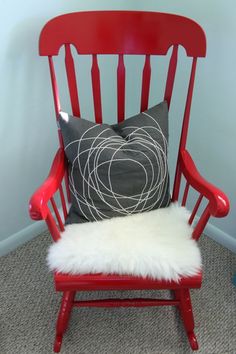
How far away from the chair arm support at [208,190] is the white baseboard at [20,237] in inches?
30.1

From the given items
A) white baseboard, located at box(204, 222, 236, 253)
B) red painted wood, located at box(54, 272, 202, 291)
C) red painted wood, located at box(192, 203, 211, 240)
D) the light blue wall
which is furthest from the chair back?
white baseboard, located at box(204, 222, 236, 253)

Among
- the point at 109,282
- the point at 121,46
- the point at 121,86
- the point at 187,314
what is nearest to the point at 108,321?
the point at 187,314

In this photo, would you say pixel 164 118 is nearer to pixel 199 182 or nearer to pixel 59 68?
pixel 199 182

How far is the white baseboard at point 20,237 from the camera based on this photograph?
150 centimetres

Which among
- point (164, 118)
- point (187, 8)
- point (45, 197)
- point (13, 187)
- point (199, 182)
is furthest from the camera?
point (13, 187)

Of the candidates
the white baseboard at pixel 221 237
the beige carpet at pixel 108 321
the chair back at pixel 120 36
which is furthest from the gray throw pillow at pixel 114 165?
the white baseboard at pixel 221 237

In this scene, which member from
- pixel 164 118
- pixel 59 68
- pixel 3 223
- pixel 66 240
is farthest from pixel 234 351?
pixel 59 68

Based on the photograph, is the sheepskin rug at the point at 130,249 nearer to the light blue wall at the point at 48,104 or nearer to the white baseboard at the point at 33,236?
the light blue wall at the point at 48,104

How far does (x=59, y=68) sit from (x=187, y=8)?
1.68ft

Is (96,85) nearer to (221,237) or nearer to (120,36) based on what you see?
(120,36)

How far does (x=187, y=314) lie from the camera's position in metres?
1.15

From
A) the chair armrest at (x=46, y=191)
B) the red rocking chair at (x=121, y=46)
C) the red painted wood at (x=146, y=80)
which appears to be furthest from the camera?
the red painted wood at (x=146, y=80)

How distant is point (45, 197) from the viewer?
910 millimetres

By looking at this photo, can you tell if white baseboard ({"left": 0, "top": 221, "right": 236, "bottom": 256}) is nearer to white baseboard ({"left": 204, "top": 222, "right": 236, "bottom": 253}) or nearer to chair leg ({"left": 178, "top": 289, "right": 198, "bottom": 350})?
white baseboard ({"left": 204, "top": 222, "right": 236, "bottom": 253})
